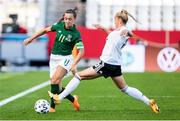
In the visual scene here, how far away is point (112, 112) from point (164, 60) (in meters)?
14.4

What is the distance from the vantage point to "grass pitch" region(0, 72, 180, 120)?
1176cm

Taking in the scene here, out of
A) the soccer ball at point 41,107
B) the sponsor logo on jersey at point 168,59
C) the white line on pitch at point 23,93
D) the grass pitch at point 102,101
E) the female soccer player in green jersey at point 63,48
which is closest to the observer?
the grass pitch at point 102,101

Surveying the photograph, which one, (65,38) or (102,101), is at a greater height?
(65,38)

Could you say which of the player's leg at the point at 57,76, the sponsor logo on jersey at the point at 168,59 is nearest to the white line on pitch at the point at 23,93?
the player's leg at the point at 57,76

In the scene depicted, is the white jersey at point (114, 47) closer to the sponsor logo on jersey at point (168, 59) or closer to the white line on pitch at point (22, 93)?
the white line on pitch at point (22, 93)

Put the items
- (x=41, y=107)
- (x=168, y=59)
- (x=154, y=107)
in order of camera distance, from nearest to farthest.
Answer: (x=41, y=107) < (x=154, y=107) < (x=168, y=59)

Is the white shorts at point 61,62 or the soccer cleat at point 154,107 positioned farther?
the white shorts at point 61,62

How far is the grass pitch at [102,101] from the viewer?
11758 millimetres

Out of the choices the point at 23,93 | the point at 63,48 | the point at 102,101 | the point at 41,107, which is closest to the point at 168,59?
the point at 23,93

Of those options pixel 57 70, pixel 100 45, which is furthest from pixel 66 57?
pixel 100 45

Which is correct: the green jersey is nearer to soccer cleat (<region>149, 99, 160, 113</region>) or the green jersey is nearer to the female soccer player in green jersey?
the female soccer player in green jersey

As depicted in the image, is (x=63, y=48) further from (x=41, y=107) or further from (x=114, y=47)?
(x=41, y=107)

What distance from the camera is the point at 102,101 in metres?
14.7

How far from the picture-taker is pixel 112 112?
40.7ft
